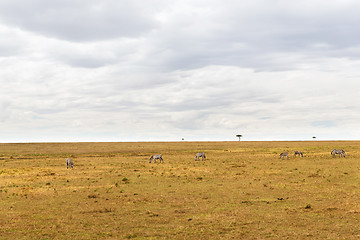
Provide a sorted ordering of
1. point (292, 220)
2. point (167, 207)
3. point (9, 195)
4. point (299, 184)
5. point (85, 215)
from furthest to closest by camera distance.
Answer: point (299, 184) < point (9, 195) < point (167, 207) < point (85, 215) < point (292, 220)

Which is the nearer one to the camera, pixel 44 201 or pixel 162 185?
pixel 44 201

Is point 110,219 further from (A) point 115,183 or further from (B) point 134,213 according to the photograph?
(A) point 115,183

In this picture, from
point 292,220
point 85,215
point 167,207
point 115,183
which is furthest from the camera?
point 115,183

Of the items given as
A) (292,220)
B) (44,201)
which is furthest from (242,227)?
(44,201)

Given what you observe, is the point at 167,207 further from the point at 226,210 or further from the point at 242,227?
the point at 242,227

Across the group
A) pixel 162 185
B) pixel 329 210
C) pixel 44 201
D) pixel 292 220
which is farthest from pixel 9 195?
pixel 329 210

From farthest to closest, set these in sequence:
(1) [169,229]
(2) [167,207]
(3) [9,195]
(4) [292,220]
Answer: (3) [9,195] → (2) [167,207] → (4) [292,220] → (1) [169,229]

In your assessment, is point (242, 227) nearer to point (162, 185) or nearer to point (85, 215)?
point (85, 215)

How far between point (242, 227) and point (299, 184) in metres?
15.3

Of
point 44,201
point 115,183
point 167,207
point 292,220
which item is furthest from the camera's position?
point 115,183

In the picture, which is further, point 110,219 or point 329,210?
point 329,210

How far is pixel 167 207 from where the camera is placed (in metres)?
20.4

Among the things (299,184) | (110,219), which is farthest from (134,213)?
(299,184)

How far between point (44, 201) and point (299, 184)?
1984cm
